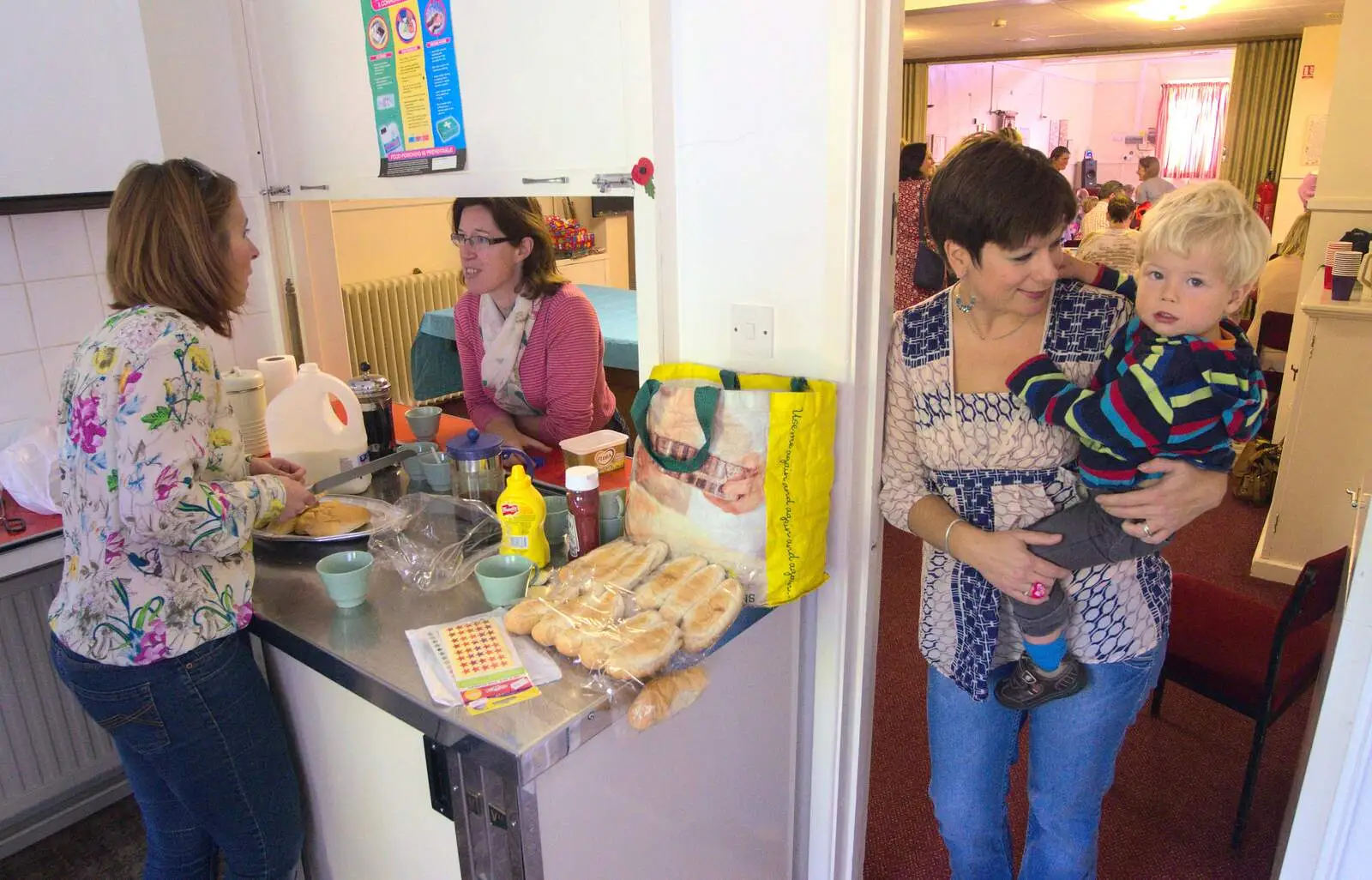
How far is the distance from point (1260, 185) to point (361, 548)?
28.6 ft

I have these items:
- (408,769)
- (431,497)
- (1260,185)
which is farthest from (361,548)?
(1260,185)

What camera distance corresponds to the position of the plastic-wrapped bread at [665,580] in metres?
1.30

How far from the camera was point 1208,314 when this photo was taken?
3.75 feet

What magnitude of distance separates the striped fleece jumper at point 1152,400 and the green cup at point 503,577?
0.76 metres

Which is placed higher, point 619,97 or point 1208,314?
point 619,97

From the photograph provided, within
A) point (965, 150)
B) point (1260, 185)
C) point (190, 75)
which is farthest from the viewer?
point (1260, 185)

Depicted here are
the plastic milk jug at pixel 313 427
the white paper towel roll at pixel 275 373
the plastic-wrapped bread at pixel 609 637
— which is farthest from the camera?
the white paper towel roll at pixel 275 373

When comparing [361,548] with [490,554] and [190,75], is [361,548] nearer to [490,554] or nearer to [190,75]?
[490,554]

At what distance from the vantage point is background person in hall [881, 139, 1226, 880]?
1223mm

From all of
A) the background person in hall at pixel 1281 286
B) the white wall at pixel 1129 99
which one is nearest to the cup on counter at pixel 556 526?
the background person in hall at pixel 1281 286

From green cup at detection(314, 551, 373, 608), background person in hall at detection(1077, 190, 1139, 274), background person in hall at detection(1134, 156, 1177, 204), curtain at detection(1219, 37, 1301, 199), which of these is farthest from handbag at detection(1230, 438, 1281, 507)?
curtain at detection(1219, 37, 1301, 199)

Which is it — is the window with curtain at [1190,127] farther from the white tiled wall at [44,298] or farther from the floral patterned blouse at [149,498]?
the floral patterned blouse at [149,498]

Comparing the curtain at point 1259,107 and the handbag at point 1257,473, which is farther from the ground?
the curtain at point 1259,107

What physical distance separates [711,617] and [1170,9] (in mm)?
6643
